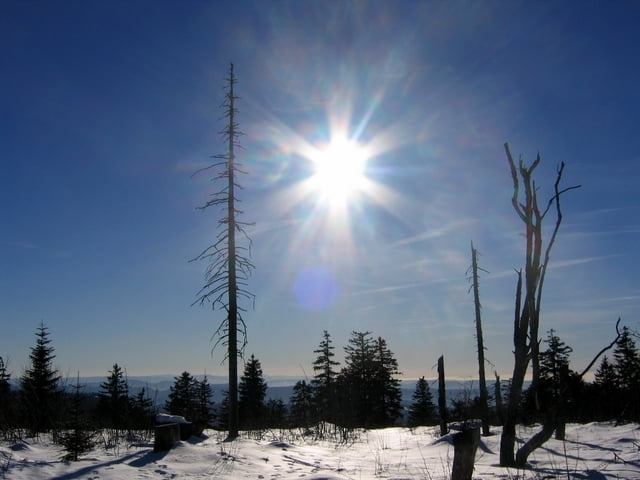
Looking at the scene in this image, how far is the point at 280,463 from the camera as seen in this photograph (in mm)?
9523

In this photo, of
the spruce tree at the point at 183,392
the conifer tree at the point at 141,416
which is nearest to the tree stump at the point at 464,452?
the conifer tree at the point at 141,416

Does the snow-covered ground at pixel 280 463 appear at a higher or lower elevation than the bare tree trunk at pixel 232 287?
lower

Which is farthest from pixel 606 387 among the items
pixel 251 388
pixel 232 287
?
pixel 232 287

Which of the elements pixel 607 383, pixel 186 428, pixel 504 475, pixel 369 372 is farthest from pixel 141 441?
pixel 607 383

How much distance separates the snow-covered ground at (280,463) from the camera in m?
7.21

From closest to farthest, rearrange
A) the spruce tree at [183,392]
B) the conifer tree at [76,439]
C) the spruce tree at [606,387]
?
1. the conifer tree at [76,439]
2. the spruce tree at [606,387]
3. the spruce tree at [183,392]

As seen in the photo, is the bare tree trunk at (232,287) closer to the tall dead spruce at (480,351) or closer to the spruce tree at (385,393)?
the tall dead spruce at (480,351)

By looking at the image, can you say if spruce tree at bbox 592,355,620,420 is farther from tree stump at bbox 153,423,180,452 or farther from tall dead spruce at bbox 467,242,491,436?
tree stump at bbox 153,423,180,452

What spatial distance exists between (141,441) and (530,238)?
34.4 ft

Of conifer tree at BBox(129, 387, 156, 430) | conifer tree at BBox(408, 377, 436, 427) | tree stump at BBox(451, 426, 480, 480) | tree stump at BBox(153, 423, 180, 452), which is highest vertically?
tree stump at BBox(451, 426, 480, 480)

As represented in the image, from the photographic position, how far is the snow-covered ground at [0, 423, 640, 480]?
7.21 m

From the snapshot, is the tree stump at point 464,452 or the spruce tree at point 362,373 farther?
the spruce tree at point 362,373

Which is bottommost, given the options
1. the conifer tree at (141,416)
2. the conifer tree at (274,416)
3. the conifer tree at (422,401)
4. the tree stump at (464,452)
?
the conifer tree at (422,401)

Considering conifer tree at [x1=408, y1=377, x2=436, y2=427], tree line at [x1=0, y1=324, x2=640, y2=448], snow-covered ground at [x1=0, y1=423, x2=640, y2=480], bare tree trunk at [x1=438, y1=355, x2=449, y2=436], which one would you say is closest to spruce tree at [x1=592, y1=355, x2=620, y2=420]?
tree line at [x1=0, y1=324, x2=640, y2=448]
